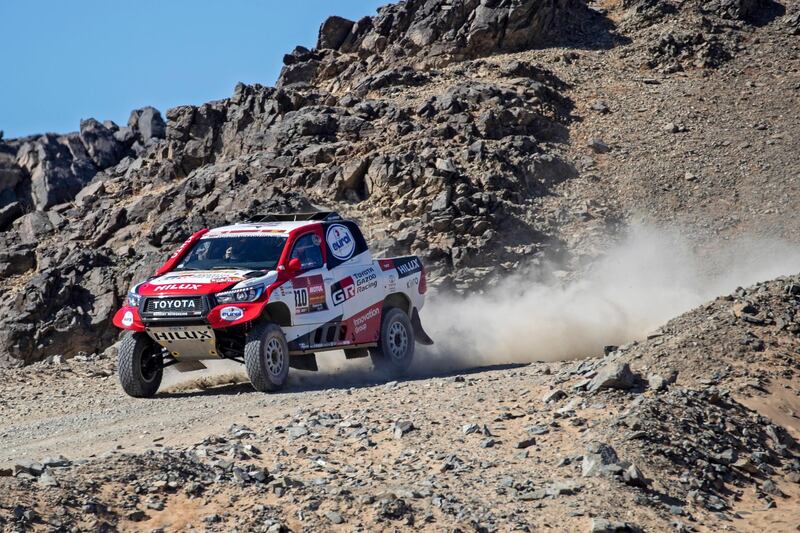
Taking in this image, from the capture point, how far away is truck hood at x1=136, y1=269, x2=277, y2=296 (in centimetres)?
1270

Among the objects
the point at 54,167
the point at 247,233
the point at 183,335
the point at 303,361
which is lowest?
the point at 303,361

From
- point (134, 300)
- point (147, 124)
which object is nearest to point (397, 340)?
point (134, 300)

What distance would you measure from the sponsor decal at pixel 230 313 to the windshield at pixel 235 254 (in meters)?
0.84

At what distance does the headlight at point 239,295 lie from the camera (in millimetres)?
12594

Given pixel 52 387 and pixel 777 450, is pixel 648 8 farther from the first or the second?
pixel 777 450

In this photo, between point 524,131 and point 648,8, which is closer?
point 524,131

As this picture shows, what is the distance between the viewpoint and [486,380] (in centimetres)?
1316

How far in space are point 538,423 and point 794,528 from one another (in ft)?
8.57

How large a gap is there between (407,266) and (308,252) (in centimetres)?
230

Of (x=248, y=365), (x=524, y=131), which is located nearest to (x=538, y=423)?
(x=248, y=365)

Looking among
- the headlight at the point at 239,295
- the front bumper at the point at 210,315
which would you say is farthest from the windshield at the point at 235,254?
the front bumper at the point at 210,315

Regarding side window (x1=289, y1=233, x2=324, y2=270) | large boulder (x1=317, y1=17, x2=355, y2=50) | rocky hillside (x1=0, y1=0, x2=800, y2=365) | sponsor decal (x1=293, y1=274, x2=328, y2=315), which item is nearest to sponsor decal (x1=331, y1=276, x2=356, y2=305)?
sponsor decal (x1=293, y1=274, x2=328, y2=315)

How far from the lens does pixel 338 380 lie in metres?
14.3

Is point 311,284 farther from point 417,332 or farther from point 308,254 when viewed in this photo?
point 417,332
